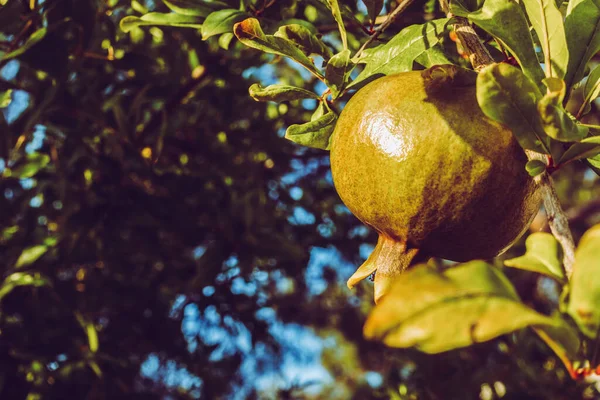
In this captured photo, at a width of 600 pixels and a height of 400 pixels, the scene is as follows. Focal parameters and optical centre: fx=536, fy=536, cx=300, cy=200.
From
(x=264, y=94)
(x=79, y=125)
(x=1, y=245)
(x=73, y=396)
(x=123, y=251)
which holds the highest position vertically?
(x=264, y=94)

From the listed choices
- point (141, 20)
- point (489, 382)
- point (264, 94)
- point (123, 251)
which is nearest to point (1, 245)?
point (123, 251)

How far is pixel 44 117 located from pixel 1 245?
18.9 inches

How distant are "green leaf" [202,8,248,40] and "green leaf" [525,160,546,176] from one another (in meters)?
0.65

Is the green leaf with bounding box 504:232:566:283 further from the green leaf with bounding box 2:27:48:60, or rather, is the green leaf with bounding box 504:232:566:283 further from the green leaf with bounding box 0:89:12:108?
the green leaf with bounding box 0:89:12:108

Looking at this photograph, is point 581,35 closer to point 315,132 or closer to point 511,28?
point 511,28

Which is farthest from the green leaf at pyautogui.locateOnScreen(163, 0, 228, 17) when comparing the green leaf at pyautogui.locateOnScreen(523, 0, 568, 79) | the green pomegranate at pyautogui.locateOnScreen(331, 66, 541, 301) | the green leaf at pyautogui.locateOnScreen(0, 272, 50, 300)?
the green leaf at pyautogui.locateOnScreen(0, 272, 50, 300)

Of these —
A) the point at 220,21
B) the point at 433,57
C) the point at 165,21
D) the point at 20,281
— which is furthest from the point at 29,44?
the point at 433,57

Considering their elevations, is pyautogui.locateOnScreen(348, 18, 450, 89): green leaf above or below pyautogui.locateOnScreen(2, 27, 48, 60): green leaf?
above

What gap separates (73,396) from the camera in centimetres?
188

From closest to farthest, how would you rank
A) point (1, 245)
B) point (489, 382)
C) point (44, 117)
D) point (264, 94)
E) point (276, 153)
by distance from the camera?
point (264, 94) < point (44, 117) < point (1, 245) < point (489, 382) < point (276, 153)

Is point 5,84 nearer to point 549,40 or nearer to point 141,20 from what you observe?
point 141,20

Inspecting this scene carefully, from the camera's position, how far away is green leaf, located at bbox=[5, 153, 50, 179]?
5.48 feet

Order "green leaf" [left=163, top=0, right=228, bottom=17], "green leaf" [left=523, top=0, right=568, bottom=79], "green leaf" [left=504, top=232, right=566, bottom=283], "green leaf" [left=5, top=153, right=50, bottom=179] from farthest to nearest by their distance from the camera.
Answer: "green leaf" [left=5, top=153, right=50, bottom=179] → "green leaf" [left=163, top=0, right=228, bottom=17] → "green leaf" [left=523, top=0, right=568, bottom=79] → "green leaf" [left=504, top=232, right=566, bottom=283]

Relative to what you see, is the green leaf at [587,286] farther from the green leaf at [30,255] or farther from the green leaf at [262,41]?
the green leaf at [30,255]
